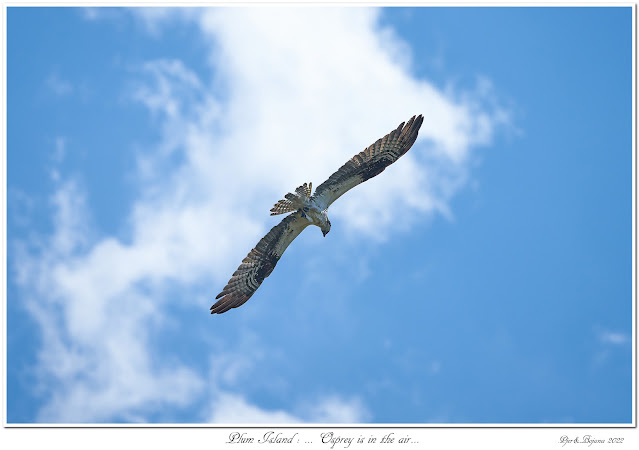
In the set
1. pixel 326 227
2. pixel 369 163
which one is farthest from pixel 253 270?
pixel 369 163

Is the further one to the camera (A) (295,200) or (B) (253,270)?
(B) (253,270)

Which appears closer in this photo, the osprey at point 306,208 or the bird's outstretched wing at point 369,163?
the osprey at point 306,208

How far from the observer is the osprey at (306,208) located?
17.3 m

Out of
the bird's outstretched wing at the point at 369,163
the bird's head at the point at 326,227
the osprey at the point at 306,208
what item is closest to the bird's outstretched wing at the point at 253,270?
the osprey at the point at 306,208

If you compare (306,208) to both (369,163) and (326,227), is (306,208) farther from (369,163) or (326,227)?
(369,163)

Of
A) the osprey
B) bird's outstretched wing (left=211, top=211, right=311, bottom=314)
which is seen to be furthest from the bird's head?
bird's outstretched wing (left=211, top=211, right=311, bottom=314)

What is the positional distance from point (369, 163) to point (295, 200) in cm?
201

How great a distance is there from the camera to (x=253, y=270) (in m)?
18.9

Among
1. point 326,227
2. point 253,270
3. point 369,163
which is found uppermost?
point 369,163

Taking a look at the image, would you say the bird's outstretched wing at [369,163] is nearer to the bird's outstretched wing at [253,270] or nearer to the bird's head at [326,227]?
the bird's head at [326,227]

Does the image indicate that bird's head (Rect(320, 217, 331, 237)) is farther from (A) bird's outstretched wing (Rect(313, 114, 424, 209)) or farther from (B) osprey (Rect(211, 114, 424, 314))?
(A) bird's outstretched wing (Rect(313, 114, 424, 209))

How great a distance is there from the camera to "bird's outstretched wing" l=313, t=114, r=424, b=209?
17.6m
